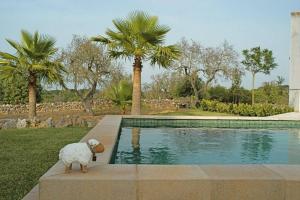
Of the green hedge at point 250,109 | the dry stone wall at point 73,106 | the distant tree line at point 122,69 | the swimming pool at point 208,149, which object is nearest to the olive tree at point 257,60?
the distant tree line at point 122,69

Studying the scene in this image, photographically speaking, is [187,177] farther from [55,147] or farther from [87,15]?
[87,15]

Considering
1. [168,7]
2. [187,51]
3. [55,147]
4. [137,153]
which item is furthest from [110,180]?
[187,51]

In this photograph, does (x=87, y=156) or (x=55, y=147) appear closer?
(x=87, y=156)

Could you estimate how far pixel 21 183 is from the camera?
4.65m

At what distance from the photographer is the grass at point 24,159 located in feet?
14.7

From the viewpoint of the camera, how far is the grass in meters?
4.47

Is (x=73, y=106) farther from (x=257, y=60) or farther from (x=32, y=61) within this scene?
(x=257, y=60)

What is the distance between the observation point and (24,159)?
20.8ft

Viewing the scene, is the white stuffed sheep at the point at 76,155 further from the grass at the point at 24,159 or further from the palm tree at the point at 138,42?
the palm tree at the point at 138,42

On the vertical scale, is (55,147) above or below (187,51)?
below

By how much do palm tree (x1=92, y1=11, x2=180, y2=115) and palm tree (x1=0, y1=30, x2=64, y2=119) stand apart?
7.06 ft

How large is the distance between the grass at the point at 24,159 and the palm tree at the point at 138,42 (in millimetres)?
6039

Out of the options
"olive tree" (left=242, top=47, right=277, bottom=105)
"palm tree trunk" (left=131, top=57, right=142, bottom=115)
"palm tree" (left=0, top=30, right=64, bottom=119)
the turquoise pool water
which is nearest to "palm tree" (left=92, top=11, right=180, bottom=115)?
"palm tree trunk" (left=131, top=57, right=142, bottom=115)

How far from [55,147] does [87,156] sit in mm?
4409
